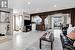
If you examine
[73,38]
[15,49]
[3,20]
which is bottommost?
[15,49]

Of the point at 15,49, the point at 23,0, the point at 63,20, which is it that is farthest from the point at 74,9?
the point at 63,20

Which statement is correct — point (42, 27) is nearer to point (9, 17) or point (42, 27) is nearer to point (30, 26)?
point (30, 26)

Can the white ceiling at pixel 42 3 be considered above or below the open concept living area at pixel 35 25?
above

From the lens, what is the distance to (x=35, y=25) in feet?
60.0

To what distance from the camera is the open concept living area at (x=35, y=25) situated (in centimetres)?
608

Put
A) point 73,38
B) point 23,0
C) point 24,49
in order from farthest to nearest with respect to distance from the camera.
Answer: point 23,0
point 24,49
point 73,38

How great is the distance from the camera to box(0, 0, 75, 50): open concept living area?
6.08m

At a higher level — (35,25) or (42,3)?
(42,3)

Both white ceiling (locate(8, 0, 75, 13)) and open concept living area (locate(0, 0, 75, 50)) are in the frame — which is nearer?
open concept living area (locate(0, 0, 75, 50))

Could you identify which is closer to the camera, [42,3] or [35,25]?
[42,3]

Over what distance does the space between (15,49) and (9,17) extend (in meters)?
6.35

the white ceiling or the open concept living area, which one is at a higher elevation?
the white ceiling

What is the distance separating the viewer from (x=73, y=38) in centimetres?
422

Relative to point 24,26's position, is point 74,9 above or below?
above
